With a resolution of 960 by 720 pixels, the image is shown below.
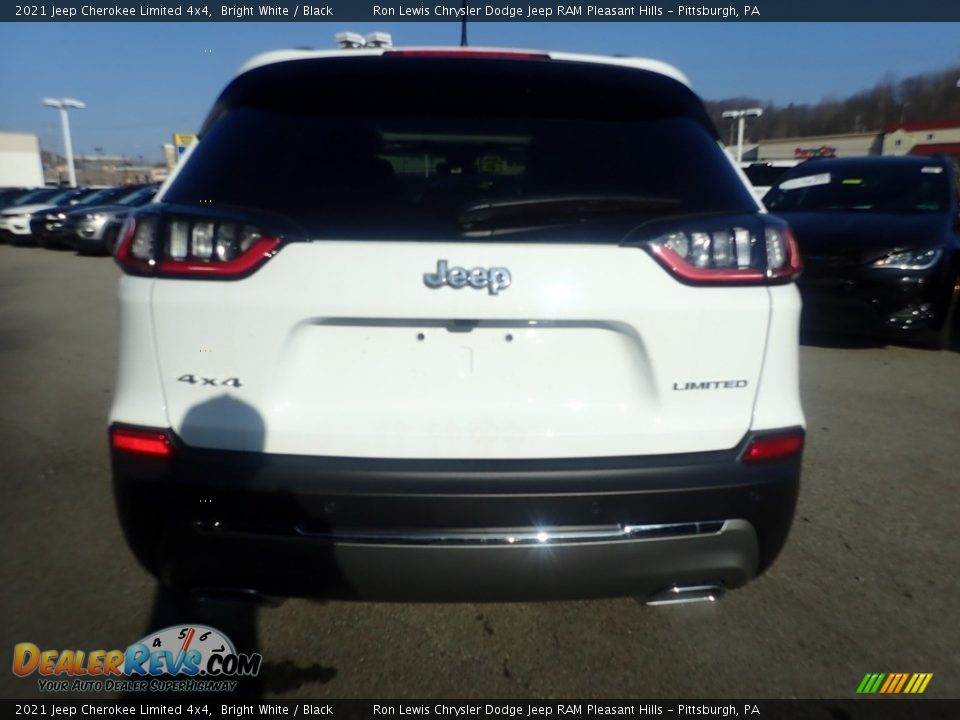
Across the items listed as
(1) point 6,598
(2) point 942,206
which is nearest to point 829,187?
(2) point 942,206

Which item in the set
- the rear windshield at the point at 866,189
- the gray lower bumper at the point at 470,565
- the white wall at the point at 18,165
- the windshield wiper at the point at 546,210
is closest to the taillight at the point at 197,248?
the windshield wiper at the point at 546,210

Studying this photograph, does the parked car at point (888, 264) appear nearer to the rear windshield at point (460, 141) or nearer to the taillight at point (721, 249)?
the rear windshield at point (460, 141)

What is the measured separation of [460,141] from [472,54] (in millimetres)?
278

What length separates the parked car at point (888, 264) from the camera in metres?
5.86

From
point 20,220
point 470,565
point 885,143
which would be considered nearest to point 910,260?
point 470,565

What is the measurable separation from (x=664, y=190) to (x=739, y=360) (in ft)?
1.63

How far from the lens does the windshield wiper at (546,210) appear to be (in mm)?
1771

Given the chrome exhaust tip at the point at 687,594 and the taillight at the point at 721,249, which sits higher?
the taillight at the point at 721,249

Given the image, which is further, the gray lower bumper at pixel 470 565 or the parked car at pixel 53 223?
the parked car at pixel 53 223

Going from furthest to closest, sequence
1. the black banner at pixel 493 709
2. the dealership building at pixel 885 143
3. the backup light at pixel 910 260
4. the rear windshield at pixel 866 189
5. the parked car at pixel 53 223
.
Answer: the dealership building at pixel 885 143 → the parked car at pixel 53 223 → the rear windshield at pixel 866 189 → the backup light at pixel 910 260 → the black banner at pixel 493 709

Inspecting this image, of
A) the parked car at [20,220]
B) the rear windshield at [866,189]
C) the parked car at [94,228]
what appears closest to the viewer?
the rear windshield at [866,189]

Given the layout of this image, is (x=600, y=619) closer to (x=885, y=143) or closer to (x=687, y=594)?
(x=687, y=594)

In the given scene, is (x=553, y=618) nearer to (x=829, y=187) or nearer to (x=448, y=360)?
(x=448, y=360)

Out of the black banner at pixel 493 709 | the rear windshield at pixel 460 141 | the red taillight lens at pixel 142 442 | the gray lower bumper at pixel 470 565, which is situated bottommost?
the black banner at pixel 493 709
